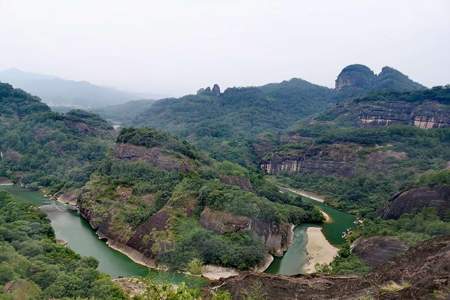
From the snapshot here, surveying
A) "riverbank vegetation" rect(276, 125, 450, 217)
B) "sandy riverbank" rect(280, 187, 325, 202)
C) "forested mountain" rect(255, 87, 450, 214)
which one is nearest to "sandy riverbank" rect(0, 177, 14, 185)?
"sandy riverbank" rect(280, 187, 325, 202)

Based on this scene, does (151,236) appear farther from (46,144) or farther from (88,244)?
(46,144)

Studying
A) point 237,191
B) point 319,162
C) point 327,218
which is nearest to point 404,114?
point 319,162

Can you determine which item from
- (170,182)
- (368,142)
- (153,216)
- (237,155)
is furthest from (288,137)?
(153,216)

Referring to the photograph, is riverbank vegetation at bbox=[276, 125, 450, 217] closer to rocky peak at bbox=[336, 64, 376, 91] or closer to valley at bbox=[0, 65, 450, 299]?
valley at bbox=[0, 65, 450, 299]

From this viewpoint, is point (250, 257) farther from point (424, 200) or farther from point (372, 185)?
point (372, 185)

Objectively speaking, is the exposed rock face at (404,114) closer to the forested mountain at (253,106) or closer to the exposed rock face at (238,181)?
the forested mountain at (253,106)
